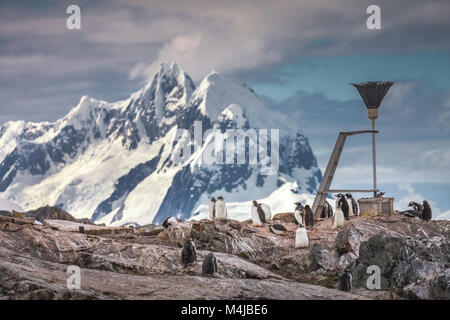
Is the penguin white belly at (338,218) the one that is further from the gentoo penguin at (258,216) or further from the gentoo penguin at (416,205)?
the gentoo penguin at (416,205)

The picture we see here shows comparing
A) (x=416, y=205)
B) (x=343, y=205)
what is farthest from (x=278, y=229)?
(x=416, y=205)

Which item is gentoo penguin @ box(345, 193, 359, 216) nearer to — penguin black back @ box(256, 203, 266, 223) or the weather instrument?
the weather instrument

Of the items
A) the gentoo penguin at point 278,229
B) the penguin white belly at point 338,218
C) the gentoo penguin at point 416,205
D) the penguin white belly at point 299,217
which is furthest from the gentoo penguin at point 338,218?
the gentoo penguin at point 416,205

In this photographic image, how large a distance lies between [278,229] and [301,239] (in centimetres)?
343

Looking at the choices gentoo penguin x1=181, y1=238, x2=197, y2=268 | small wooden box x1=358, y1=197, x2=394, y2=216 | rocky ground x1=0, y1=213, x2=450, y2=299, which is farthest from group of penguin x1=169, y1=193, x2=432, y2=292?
small wooden box x1=358, y1=197, x2=394, y2=216

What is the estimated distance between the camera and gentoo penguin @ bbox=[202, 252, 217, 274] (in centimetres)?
3111

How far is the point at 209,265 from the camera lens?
31.2 metres

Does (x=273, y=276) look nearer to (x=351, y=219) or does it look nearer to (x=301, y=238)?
(x=301, y=238)

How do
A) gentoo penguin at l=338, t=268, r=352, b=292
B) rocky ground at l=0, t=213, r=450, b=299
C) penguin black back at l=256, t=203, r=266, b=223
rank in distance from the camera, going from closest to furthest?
rocky ground at l=0, t=213, r=450, b=299 → gentoo penguin at l=338, t=268, r=352, b=292 → penguin black back at l=256, t=203, r=266, b=223

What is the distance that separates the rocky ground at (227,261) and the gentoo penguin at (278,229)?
1.92 feet

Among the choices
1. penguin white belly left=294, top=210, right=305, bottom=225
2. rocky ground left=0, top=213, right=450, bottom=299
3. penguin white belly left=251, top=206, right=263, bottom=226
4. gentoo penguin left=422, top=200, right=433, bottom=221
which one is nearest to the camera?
rocky ground left=0, top=213, right=450, bottom=299

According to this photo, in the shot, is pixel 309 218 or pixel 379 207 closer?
pixel 309 218

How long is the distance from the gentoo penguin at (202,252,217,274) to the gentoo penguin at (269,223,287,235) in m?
12.6

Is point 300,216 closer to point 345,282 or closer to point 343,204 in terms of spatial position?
point 343,204
